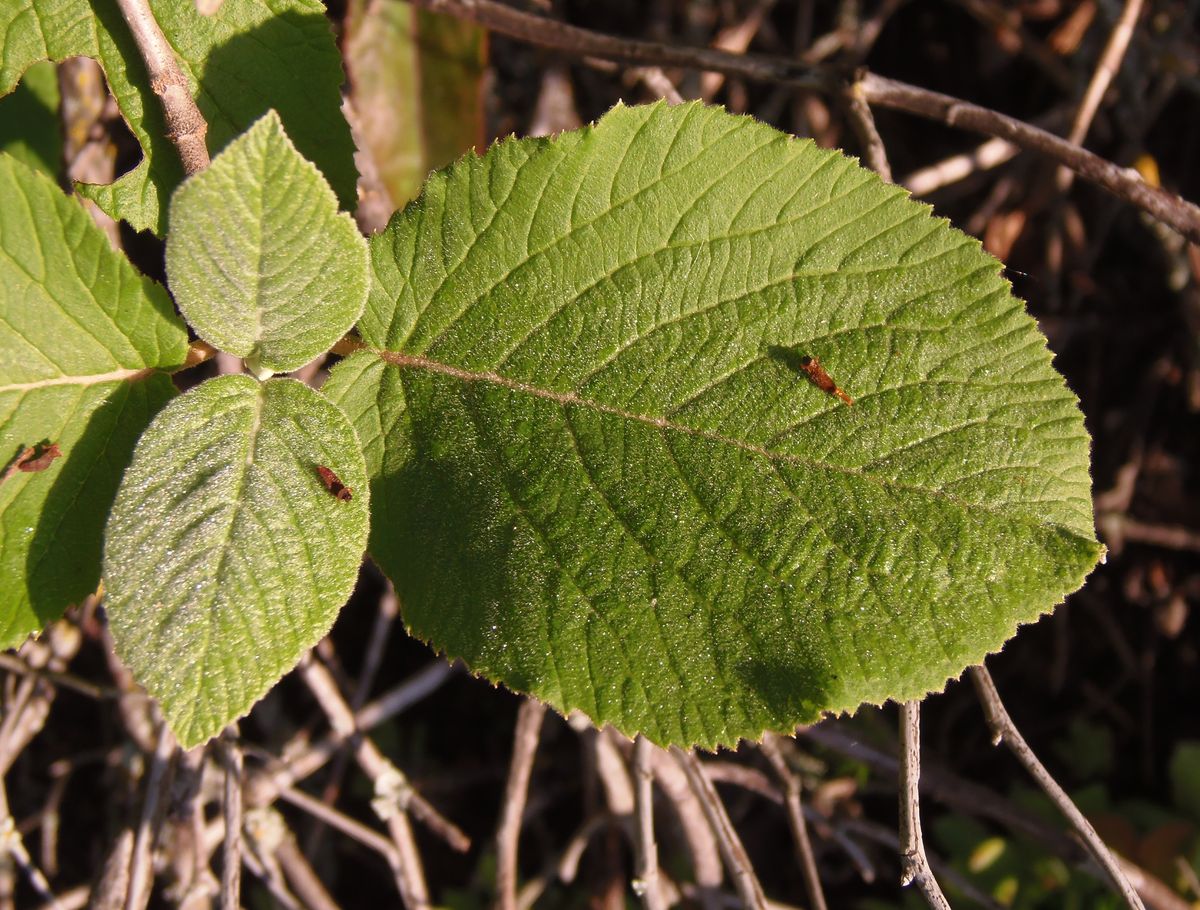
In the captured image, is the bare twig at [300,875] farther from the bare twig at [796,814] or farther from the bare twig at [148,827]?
the bare twig at [796,814]

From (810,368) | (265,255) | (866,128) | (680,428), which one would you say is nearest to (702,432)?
(680,428)

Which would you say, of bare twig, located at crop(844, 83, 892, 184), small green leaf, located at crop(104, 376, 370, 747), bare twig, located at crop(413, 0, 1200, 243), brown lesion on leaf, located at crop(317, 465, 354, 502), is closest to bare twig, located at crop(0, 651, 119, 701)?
small green leaf, located at crop(104, 376, 370, 747)

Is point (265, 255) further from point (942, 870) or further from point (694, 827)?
point (942, 870)

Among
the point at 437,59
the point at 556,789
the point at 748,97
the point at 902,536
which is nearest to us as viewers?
the point at 902,536

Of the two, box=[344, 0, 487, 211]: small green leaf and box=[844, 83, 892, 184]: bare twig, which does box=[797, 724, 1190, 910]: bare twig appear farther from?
box=[344, 0, 487, 211]: small green leaf

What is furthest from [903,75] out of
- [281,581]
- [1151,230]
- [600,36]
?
[281,581]

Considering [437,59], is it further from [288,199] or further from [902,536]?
[902,536]

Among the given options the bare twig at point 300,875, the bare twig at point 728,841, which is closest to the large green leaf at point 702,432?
the bare twig at point 728,841

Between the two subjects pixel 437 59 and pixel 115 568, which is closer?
pixel 115 568
